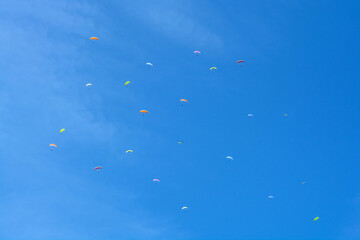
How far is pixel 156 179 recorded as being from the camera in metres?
67.6

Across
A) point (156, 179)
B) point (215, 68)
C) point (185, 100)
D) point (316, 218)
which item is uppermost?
point (215, 68)

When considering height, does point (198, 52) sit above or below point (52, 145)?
above

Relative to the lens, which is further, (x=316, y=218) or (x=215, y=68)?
(x=215, y=68)

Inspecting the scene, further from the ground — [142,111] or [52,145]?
[142,111]

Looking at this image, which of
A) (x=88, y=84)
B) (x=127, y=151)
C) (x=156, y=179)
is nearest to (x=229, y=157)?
(x=156, y=179)

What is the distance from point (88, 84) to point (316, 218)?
44.9 m

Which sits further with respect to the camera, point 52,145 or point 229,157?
point 229,157

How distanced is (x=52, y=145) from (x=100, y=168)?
8.89 metres

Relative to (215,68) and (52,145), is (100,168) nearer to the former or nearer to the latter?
(52,145)

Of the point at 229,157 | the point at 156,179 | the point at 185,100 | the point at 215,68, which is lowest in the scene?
the point at 156,179

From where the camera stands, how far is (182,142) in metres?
69.5

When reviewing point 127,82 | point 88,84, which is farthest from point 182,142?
point 88,84

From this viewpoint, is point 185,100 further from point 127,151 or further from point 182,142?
point 127,151

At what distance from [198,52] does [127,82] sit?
15.1 meters
